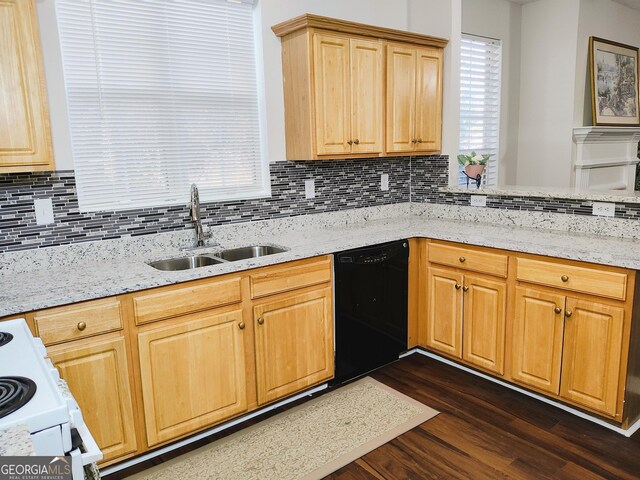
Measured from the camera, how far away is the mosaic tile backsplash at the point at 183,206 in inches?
93.3

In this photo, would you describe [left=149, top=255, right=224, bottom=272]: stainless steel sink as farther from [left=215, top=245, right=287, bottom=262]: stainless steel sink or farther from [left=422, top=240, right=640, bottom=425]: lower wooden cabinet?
[left=422, top=240, right=640, bottom=425]: lower wooden cabinet

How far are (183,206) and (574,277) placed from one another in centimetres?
216

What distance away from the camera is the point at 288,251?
2732mm

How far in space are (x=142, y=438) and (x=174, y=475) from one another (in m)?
0.23

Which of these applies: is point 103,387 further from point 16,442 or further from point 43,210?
point 16,442

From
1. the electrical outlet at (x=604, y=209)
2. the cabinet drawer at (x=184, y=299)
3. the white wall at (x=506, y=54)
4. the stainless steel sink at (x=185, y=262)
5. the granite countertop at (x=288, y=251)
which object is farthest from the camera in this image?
the white wall at (x=506, y=54)

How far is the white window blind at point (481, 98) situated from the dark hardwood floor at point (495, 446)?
7.92 ft

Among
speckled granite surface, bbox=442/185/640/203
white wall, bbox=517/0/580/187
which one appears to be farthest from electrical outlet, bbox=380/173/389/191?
white wall, bbox=517/0/580/187

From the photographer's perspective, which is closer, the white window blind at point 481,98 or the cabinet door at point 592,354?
the cabinet door at point 592,354

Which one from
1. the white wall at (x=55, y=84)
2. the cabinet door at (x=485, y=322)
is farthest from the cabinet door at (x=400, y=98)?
the white wall at (x=55, y=84)

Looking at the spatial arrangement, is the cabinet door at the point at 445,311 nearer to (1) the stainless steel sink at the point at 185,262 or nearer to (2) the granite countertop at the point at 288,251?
(2) the granite countertop at the point at 288,251

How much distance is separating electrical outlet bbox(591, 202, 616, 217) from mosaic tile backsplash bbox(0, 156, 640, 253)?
28mm

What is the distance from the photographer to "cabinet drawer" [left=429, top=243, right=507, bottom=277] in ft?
9.14

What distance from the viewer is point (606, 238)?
2775 mm
